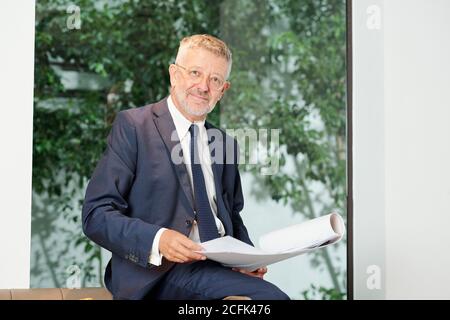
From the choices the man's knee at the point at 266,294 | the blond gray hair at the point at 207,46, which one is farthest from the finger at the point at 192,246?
the blond gray hair at the point at 207,46

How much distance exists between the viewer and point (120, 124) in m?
2.35

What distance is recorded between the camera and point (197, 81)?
2.44 metres

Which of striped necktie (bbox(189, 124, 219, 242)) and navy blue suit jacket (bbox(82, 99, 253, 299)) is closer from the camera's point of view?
navy blue suit jacket (bbox(82, 99, 253, 299))

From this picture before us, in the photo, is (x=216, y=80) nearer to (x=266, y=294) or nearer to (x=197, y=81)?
(x=197, y=81)

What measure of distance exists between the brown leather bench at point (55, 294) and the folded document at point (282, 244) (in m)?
0.53

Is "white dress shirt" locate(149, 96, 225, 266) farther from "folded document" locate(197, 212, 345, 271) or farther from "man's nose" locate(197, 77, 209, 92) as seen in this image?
"folded document" locate(197, 212, 345, 271)

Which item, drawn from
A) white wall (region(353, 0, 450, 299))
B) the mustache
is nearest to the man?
the mustache

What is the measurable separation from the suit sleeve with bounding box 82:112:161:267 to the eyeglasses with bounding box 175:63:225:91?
0.26 metres

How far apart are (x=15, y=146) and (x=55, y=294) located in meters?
0.62

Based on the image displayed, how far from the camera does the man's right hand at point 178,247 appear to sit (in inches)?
80.0

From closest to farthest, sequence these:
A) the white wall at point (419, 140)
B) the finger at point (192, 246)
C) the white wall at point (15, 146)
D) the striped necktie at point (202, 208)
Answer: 1. the finger at point (192, 246)
2. the striped necktie at point (202, 208)
3. the white wall at point (15, 146)
4. the white wall at point (419, 140)

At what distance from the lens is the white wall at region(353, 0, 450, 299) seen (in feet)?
10.2

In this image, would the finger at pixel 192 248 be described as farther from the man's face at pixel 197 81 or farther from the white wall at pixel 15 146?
the white wall at pixel 15 146
